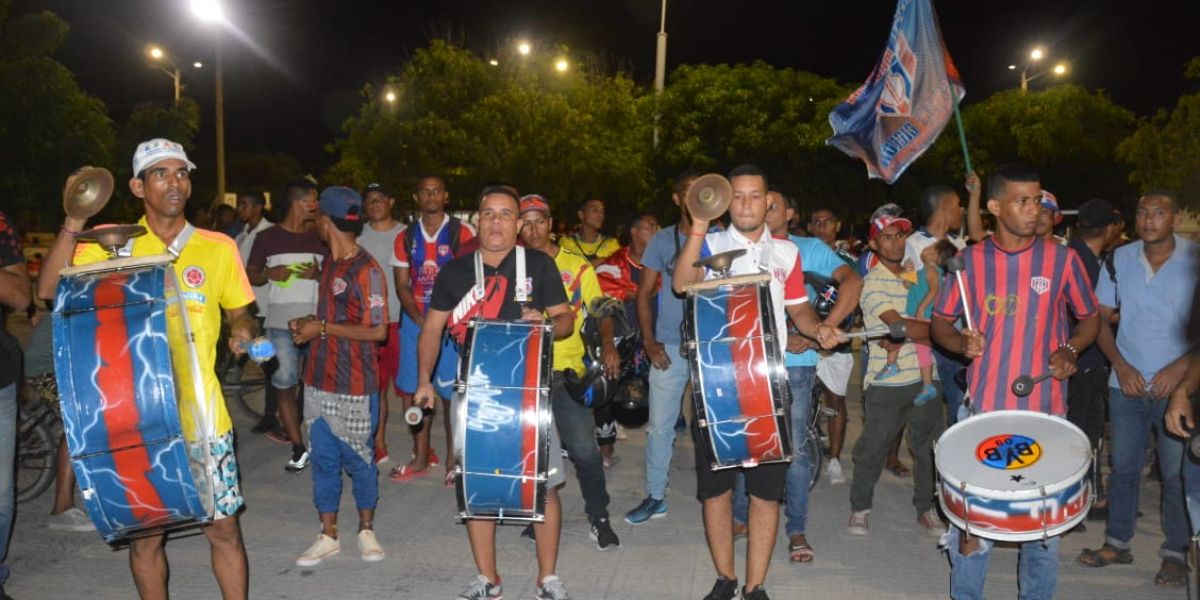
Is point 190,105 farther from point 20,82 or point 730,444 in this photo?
point 730,444

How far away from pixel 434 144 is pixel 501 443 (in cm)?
2442

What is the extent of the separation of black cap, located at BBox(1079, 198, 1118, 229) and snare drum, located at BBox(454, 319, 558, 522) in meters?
4.78

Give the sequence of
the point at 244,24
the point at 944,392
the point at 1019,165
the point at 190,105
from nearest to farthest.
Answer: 1. the point at 1019,165
2. the point at 944,392
3. the point at 190,105
4. the point at 244,24

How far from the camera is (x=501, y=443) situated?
16.1 feet

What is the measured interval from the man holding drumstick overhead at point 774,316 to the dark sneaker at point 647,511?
162 centimetres

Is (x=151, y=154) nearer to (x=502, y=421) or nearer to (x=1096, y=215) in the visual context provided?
(x=502, y=421)

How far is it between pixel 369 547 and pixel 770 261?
9.55ft

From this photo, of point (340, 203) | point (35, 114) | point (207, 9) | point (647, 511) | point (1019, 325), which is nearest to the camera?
point (1019, 325)

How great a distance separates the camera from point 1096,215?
756cm

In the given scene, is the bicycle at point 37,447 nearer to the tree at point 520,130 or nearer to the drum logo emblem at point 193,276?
the drum logo emblem at point 193,276

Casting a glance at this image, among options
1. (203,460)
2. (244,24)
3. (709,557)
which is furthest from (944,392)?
(244,24)

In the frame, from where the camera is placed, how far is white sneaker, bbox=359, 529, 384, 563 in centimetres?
608

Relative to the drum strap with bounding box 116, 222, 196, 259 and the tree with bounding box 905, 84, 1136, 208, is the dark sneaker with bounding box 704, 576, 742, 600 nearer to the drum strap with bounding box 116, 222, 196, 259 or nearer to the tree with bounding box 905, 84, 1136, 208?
the drum strap with bounding box 116, 222, 196, 259

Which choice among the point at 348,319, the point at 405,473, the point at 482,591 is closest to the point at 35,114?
the point at 405,473
